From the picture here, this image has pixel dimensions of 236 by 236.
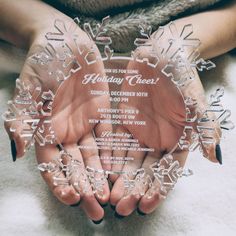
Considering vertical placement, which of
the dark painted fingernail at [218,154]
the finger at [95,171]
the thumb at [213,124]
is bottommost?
the finger at [95,171]

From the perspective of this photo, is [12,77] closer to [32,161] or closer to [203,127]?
[32,161]

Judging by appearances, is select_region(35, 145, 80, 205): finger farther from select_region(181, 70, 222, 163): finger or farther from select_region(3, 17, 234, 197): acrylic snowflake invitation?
select_region(181, 70, 222, 163): finger

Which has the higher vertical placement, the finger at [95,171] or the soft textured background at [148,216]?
the finger at [95,171]

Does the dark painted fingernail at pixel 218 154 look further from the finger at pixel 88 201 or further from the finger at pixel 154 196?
the finger at pixel 88 201

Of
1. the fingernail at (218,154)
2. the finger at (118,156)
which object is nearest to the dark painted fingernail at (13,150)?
the finger at (118,156)

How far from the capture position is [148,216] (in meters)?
0.52

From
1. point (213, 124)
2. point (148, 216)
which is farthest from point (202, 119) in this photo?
point (148, 216)

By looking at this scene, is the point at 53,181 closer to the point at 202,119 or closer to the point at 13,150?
the point at 13,150

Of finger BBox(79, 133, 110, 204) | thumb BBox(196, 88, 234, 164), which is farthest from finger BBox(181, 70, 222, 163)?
finger BBox(79, 133, 110, 204)

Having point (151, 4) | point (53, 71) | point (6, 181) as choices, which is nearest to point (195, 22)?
point (151, 4)

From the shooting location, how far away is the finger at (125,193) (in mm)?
506

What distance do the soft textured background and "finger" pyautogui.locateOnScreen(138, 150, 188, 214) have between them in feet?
0.05

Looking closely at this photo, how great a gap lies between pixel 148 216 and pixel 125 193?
1.5 inches

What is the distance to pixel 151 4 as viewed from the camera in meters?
0.53
